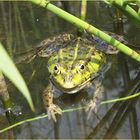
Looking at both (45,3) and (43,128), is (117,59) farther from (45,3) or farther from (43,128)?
(45,3)

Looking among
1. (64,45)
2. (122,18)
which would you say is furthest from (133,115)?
(122,18)

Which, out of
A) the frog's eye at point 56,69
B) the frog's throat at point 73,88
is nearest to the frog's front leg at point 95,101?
the frog's throat at point 73,88

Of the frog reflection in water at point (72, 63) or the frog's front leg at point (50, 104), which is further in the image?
the frog reflection in water at point (72, 63)

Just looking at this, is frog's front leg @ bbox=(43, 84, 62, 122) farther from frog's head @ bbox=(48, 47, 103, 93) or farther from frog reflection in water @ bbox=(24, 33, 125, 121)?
frog's head @ bbox=(48, 47, 103, 93)

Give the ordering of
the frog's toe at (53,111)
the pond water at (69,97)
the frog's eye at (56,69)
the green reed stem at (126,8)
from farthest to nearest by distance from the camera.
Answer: the frog's eye at (56,69) → the frog's toe at (53,111) → the pond water at (69,97) → the green reed stem at (126,8)

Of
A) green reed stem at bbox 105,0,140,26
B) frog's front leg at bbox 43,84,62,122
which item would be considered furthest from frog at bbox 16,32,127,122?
green reed stem at bbox 105,0,140,26

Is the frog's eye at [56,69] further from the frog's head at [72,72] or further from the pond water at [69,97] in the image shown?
the pond water at [69,97]

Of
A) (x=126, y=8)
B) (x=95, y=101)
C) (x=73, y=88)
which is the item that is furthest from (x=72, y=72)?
(x=126, y=8)

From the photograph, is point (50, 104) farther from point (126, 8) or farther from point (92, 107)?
point (126, 8)
